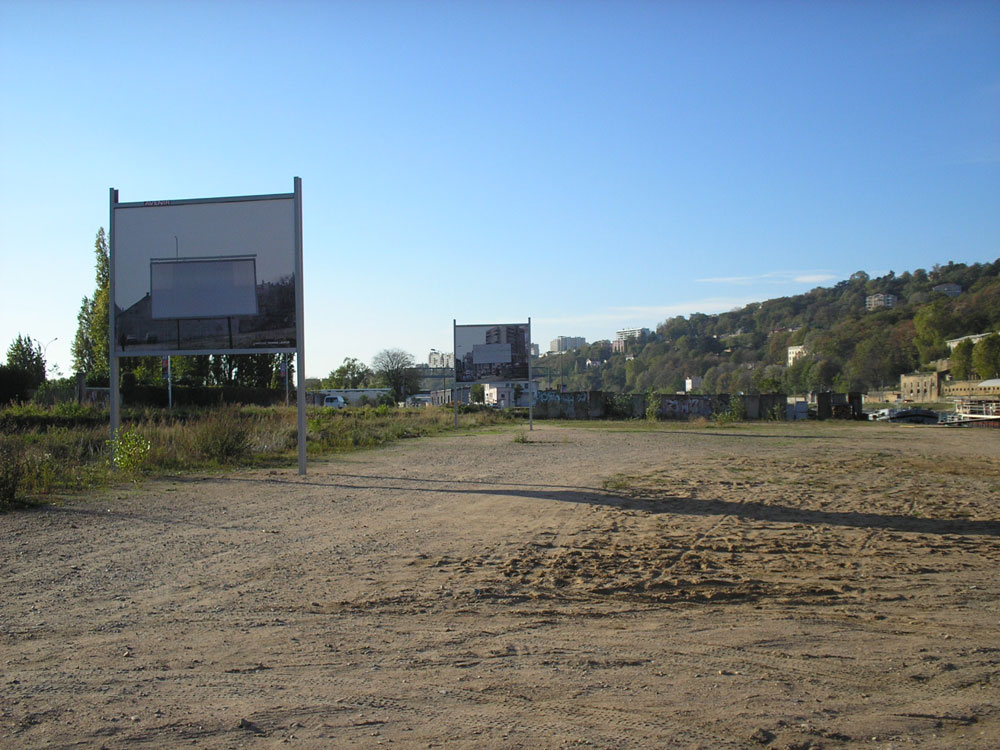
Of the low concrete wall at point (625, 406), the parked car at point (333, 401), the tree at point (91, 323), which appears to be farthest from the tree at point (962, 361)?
the tree at point (91, 323)

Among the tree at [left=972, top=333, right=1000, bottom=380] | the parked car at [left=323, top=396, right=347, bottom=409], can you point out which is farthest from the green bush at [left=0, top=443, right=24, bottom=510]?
the tree at [left=972, top=333, right=1000, bottom=380]

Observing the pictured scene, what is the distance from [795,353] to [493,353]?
121822 mm

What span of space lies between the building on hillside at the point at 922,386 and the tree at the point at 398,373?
6002cm

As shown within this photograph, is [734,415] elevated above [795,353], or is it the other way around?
[795,353]

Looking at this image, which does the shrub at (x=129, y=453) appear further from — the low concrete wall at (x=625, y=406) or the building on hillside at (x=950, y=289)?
the building on hillside at (x=950, y=289)

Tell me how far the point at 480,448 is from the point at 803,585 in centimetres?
1729

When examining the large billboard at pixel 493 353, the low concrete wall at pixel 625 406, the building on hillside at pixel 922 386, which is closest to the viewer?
the large billboard at pixel 493 353

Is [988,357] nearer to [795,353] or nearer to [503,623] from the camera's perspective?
[795,353]

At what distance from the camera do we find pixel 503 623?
5172mm

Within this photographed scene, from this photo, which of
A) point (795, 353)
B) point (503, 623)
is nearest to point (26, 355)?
Answer: point (503, 623)

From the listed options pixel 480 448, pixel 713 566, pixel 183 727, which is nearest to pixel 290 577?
pixel 183 727

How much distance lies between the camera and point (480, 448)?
23.3 m

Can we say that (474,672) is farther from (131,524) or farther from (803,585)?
(131,524)

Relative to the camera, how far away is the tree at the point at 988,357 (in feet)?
285
